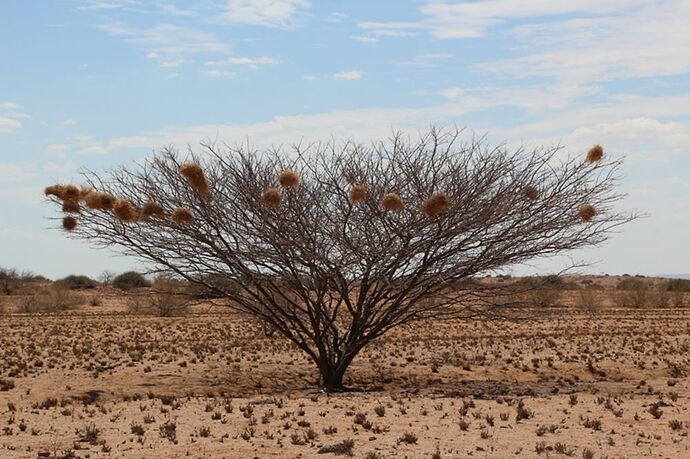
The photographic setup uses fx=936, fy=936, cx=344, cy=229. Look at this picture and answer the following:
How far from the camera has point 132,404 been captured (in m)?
15.6

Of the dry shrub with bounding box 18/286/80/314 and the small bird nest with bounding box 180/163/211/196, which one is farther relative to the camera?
the dry shrub with bounding box 18/286/80/314

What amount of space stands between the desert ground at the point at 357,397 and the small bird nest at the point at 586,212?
207 cm

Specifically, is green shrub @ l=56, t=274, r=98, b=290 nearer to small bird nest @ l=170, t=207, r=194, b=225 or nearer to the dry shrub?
the dry shrub

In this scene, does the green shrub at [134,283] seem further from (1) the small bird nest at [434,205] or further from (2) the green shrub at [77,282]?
(2) the green shrub at [77,282]

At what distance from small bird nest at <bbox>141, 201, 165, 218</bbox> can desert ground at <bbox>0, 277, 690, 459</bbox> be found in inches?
111

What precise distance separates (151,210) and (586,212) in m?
8.16

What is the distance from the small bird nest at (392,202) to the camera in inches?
631

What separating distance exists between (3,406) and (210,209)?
16.7ft

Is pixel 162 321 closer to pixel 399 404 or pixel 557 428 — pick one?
pixel 399 404

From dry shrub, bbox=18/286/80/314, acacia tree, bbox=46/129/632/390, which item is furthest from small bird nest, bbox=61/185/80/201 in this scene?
dry shrub, bbox=18/286/80/314

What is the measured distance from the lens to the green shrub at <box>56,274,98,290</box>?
81.9 metres

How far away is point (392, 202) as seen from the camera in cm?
1605

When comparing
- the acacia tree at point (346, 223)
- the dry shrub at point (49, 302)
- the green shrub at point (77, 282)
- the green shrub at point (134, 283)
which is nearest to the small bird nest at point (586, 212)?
the acacia tree at point (346, 223)

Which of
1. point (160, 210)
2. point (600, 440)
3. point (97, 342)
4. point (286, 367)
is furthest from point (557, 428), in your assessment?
point (97, 342)
